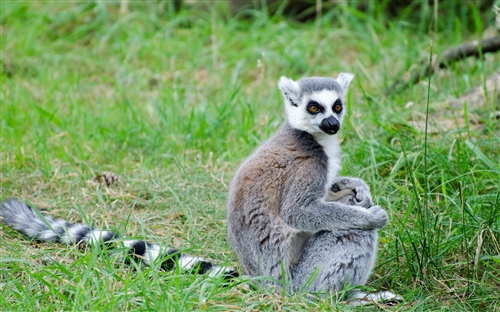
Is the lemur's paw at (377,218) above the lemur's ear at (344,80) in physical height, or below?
below

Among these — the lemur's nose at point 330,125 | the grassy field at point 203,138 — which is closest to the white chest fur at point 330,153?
the lemur's nose at point 330,125

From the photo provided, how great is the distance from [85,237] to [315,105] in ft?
4.67

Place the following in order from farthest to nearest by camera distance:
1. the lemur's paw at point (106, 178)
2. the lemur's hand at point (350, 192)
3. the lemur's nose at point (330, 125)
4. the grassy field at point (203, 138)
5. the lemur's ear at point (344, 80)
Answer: the lemur's paw at point (106, 178), the lemur's ear at point (344, 80), the lemur's hand at point (350, 192), the lemur's nose at point (330, 125), the grassy field at point (203, 138)

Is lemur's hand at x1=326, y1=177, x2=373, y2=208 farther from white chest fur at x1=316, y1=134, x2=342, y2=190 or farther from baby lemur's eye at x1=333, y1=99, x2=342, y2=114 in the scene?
baby lemur's eye at x1=333, y1=99, x2=342, y2=114

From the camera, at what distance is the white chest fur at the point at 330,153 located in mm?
3596

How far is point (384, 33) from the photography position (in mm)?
7758

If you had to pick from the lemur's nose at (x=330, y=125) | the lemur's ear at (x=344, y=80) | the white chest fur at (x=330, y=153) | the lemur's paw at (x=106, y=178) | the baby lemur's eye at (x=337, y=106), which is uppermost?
the lemur's ear at (x=344, y=80)

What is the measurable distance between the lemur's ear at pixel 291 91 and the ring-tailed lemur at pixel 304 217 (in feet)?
0.26

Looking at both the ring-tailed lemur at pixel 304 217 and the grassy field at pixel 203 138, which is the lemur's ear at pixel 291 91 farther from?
the grassy field at pixel 203 138

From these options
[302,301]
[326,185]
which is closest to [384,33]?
[326,185]

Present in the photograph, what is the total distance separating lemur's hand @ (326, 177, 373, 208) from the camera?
144 inches

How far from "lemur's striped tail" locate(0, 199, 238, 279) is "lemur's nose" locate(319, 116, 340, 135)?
34.2 inches

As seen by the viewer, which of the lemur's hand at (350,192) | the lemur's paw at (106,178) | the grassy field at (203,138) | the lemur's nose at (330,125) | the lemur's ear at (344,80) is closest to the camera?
the grassy field at (203,138)

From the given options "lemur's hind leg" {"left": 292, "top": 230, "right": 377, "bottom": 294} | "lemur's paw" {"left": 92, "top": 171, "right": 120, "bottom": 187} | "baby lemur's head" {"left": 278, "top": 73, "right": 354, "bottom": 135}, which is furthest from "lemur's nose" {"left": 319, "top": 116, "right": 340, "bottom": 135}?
"lemur's paw" {"left": 92, "top": 171, "right": 120, "bottom": 187}
